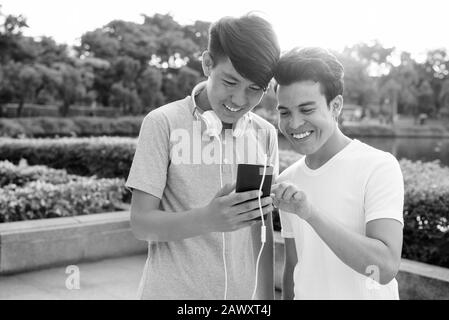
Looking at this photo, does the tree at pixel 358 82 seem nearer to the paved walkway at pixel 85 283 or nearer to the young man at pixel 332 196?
the paved walkway at pixel 85 283

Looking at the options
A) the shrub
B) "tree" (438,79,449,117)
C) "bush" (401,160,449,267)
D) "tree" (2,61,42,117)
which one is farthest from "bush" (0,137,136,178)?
"tree" (438,79,449,117)

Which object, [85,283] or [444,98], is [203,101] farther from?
[444,98]

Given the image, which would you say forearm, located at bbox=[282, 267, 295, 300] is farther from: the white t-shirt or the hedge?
the hedge

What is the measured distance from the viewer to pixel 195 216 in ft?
4.44

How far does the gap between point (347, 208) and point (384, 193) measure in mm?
105

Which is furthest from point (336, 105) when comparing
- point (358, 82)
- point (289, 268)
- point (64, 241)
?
point (358, 82)

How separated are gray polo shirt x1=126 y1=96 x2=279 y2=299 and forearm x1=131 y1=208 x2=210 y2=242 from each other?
0.24ft

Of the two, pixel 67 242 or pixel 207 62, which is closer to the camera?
pixel 207 62

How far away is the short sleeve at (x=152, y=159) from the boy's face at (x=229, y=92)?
16cm

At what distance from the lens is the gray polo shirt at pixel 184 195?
1493 mm

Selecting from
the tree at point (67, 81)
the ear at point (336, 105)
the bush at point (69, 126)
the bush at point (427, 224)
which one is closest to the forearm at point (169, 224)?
the ear at point (336, 105)

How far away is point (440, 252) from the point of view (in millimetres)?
3770

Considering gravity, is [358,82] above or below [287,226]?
above
